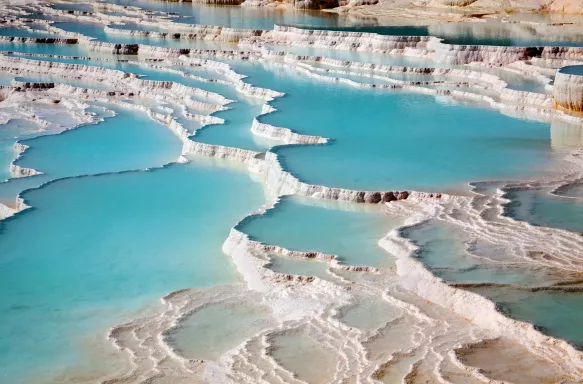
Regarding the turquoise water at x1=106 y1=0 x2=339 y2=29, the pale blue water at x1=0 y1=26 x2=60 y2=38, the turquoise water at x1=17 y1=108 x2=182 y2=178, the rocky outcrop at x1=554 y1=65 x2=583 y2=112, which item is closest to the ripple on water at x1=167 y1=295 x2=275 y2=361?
the turquoise water at x1=17 y1=108 x2=182 y2=178

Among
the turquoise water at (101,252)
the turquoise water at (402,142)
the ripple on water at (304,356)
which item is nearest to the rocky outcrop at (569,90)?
the turquoise water at (402,142)

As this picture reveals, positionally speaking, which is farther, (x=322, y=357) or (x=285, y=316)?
(x=285, y=316)

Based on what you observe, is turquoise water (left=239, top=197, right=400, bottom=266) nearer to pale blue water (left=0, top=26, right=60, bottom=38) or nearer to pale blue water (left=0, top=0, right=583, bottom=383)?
pale blue water (left=0, top=0, right=583, bottom=383)

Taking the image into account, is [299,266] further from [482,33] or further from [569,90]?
[482,33]

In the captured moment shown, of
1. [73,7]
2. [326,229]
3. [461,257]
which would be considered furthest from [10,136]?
[73,7]

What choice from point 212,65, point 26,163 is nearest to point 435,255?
point 26,163

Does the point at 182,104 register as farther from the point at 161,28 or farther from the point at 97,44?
the point at 161,28

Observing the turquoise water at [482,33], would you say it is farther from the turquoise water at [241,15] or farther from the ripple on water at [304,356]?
the ripple on water at [304,356]
